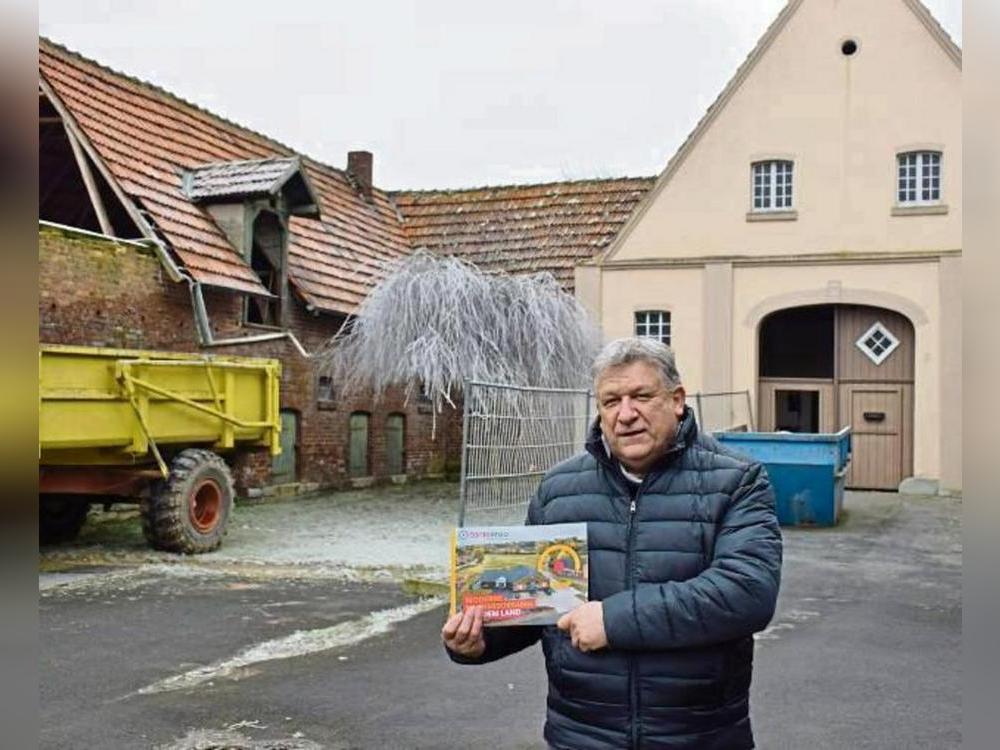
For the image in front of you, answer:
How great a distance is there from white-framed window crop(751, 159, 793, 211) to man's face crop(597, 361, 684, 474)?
66.8 ft

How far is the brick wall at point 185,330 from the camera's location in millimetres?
15141

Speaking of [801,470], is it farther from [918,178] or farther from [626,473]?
[626,473]

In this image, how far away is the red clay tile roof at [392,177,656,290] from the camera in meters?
25.5

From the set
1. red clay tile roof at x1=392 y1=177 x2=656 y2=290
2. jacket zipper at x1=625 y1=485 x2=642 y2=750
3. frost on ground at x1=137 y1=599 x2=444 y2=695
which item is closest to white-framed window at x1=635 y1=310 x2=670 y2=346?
red clay tile roof at x1=392 y1=177 x2=656 y2=290

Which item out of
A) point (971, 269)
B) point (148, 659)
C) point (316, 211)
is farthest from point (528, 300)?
point (971, 269)

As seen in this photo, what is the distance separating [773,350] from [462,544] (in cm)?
2142

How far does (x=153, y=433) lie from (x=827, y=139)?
1516 centimetres

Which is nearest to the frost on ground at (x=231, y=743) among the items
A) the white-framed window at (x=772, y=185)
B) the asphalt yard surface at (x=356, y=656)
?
the asphalt yard surface at (x=356, y=656)

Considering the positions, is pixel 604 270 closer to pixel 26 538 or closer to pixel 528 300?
pixel 528 300

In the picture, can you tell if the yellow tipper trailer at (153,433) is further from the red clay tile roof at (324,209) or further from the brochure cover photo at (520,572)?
the brochure cover photo at (520,572)

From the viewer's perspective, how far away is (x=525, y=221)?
1064 inches

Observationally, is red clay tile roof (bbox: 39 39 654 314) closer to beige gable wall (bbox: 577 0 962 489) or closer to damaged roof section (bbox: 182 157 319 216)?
damaged roof section (bbox: 182 157 319 216)

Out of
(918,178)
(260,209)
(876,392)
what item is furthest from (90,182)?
(918,178)

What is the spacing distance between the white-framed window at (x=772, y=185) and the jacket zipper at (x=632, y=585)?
2048 cm
